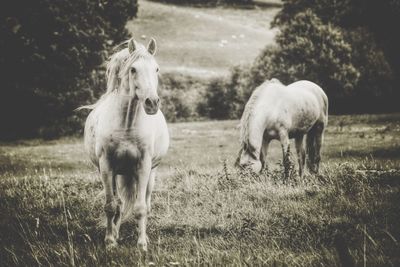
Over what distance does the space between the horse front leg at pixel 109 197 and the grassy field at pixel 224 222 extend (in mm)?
155

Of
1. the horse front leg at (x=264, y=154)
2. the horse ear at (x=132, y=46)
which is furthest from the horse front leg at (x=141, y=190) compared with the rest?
the horse front leg at (x=264, y=154)

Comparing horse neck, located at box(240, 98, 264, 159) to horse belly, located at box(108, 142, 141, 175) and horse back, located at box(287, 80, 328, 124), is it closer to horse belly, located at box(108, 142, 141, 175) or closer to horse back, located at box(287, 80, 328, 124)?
horse back, located at box(287, 80, 328, 124)

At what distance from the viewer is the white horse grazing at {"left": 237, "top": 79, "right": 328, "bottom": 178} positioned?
9.32m

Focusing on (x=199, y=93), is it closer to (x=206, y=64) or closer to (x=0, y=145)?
(x=206, y=64)

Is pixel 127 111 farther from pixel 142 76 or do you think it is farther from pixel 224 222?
pixel 224 222

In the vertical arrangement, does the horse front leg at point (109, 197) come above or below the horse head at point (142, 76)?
below

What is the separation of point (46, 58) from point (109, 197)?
19063 millimetres

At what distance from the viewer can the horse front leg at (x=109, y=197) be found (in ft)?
20.1

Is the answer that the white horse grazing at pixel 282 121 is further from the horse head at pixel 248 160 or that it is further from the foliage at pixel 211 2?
the foliage at pixel 211 2

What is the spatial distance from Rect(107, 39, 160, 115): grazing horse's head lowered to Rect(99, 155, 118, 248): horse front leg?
880 mm

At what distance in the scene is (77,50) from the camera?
2416cm

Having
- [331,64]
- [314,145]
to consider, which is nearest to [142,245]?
[314,145]

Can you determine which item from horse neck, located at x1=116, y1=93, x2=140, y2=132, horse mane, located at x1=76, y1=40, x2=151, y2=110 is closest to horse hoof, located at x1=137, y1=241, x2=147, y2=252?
horse neck, located at x1=116, y1=93, x2=140, y2=132

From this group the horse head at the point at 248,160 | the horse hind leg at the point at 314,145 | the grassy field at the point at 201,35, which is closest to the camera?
the horse head at the point at 248,160
